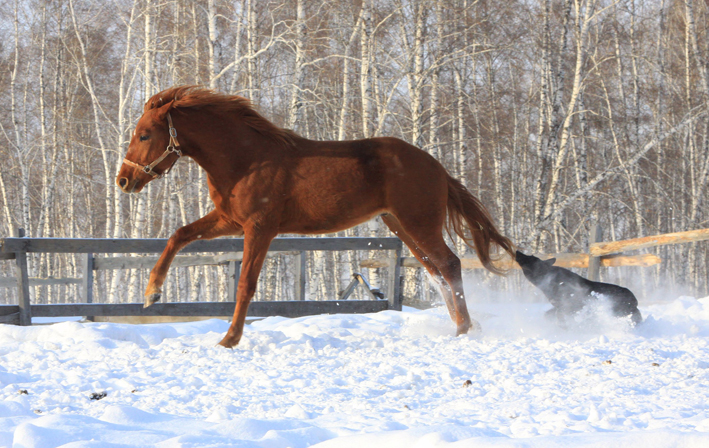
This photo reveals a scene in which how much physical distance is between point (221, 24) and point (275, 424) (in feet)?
48.5

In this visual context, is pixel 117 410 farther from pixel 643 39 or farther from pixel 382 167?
pixel 643 39

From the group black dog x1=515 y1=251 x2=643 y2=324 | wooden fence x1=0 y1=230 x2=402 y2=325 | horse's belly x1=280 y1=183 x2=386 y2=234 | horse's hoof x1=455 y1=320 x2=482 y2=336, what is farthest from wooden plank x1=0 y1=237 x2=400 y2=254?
horse's hoof x1=455 y1=320 x2=482 y2=336

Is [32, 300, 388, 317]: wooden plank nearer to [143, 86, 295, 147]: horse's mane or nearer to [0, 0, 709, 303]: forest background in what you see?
[143, 86, 295, 147]: horse's mane

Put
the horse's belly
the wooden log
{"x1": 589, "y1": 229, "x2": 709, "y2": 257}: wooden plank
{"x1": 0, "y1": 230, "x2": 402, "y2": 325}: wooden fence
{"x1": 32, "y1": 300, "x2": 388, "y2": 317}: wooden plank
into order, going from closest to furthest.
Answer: the horse's belly → {"x1": 0, "y1": 230, "x2": 402, "y2": 325}: wooden fence → {"x1": 32, "y1": 300, "x2": 388, "y2": 317}: wooden plank → {"x1": 589, "y1": 229, "x2": 709, "y2": 257}: wooden plank → the wooden log

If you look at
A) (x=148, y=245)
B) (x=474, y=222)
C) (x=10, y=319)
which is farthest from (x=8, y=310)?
(x=474, y=222)

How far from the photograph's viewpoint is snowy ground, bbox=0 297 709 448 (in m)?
2.02

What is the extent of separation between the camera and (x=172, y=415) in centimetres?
243

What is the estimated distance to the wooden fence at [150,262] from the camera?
5359mm

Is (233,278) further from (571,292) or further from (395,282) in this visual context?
(571,292)

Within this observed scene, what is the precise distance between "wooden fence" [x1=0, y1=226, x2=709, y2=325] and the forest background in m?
2.34

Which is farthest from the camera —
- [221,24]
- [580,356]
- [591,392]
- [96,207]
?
[96,207]

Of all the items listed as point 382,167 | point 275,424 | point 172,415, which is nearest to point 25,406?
point 172,415

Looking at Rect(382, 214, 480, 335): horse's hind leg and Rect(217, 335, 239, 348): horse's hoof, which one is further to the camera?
Rect(382, 214, 480, 335): horse's hind leg

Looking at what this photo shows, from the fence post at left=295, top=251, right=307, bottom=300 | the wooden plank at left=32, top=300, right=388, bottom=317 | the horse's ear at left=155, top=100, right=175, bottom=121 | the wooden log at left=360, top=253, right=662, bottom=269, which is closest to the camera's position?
the horse's ear at left=155, top=100, right=175, bottom=121
